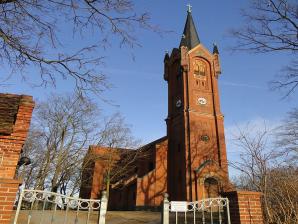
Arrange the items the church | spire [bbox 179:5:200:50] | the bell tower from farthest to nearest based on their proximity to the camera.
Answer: spire [bbox 179:5:200:50] → the church → the bell tower

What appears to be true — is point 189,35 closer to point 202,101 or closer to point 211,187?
point 202,101

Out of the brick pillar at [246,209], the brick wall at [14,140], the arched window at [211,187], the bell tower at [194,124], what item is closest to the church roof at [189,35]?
the bell tower at [194,124]

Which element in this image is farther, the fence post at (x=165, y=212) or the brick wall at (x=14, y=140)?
the brick wall at (x=14, y=140)

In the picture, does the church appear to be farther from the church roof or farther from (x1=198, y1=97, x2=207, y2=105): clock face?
the church roof

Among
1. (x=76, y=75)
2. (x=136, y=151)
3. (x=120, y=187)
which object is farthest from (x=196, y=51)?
(x=76, y=75)

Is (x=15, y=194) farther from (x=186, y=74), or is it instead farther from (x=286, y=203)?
(x=186, y=74)

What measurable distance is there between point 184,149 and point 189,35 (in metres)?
17.7

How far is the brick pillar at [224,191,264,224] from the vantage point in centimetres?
630

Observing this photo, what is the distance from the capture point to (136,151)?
111ft

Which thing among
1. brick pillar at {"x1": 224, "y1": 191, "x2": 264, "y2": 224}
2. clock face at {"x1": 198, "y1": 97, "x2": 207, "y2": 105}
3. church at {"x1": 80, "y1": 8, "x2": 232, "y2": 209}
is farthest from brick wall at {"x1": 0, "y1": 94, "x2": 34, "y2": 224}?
clock face at {"x1": 198, "y1": 97, "x2": 207, "y2": 105}

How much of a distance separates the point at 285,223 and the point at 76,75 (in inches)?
264

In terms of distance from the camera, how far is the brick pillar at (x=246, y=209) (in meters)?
6.30

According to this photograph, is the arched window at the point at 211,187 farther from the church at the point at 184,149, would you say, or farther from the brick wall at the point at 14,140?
the brick wall at the point at 14,140

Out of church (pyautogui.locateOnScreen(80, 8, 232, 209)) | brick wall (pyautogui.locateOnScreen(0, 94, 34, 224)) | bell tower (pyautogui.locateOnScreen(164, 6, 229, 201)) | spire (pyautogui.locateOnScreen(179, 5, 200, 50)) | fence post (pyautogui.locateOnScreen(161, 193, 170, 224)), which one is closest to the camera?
fence post (pyautogui.locateOnScreen(161, 193, 170, 224))
